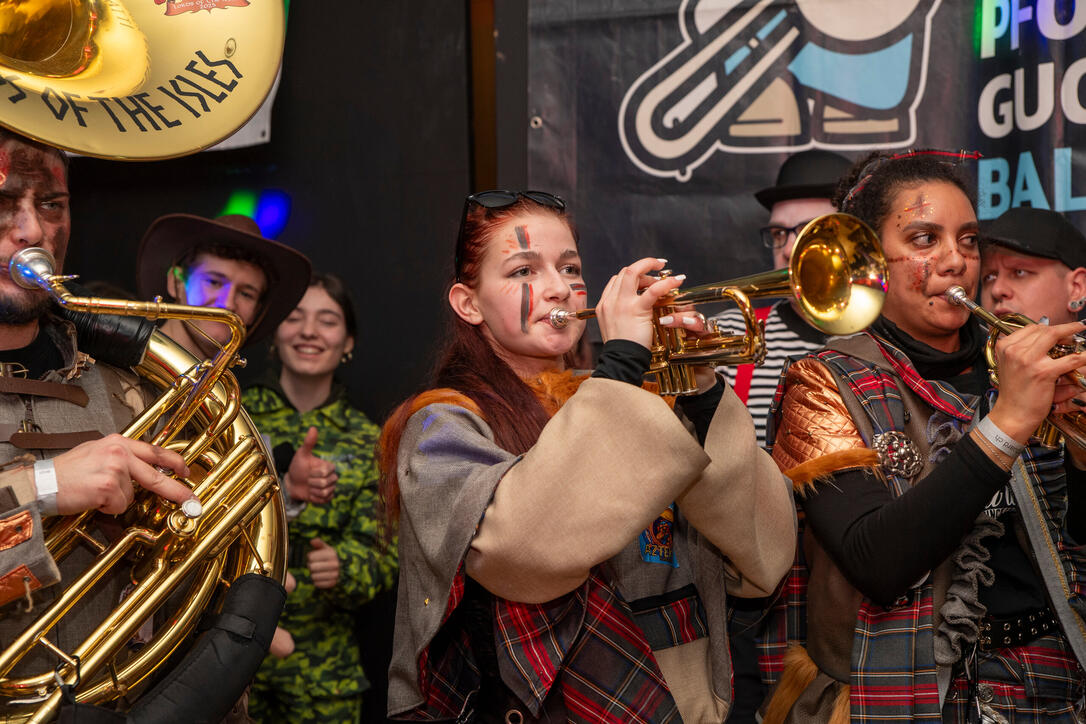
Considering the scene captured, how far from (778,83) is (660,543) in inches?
81.2

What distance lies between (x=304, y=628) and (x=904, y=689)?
84.5 inches

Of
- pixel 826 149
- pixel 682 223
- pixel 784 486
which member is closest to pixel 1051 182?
pixel 826 149

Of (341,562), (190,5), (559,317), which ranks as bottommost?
(341,562)

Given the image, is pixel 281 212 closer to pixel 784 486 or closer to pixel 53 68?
pixel 53 68

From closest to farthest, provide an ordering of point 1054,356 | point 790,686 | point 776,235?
point 1054,356 → point 790,686 → point 776,235

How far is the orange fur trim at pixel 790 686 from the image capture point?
2.38m

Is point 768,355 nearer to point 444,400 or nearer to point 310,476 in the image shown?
point 310,476

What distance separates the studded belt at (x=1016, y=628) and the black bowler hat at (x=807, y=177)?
5.46ft

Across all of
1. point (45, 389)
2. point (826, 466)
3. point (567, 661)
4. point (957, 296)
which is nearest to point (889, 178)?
point (957, 296)

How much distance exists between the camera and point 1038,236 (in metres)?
2.65

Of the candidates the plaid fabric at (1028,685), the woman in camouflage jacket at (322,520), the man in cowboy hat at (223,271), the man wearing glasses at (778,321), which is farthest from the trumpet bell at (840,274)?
the man in cowboy hat at (223,271)

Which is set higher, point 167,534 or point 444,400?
point 444,400

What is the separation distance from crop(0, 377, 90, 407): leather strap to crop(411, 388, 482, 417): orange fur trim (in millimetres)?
680

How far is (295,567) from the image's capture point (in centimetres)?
367
